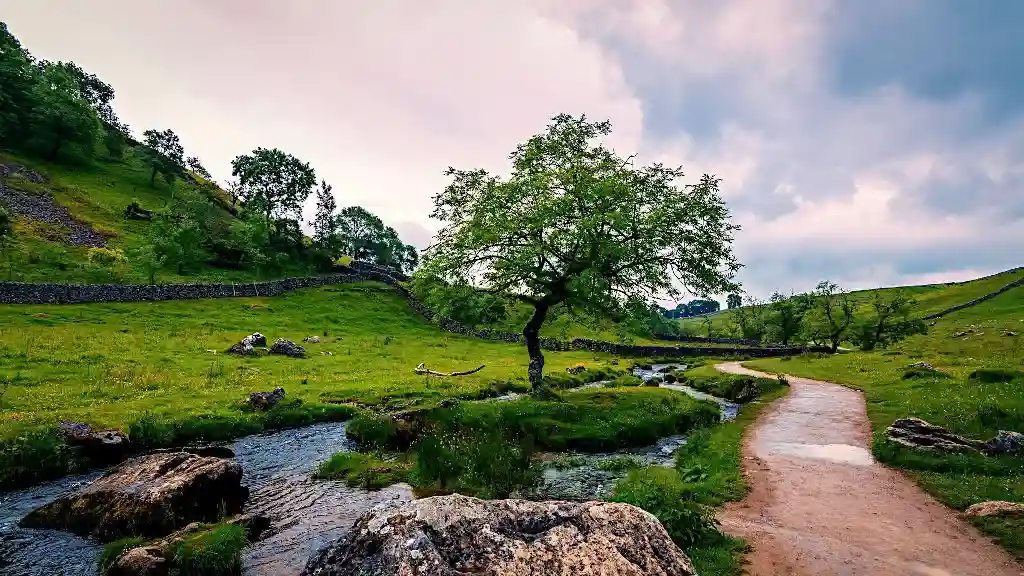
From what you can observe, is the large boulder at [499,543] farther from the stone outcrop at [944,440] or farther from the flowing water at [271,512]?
the stone outcrop at [944,440]

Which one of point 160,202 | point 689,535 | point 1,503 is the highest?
point 160,202

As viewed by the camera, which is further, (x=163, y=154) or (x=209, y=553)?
(x=163, y=154)

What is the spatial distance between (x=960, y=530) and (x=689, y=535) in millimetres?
6986

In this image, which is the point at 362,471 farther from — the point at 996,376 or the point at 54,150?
the point at 54,150

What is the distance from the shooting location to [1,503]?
15.6 m

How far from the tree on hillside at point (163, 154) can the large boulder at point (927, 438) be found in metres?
153

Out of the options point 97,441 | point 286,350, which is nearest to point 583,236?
point 97,441

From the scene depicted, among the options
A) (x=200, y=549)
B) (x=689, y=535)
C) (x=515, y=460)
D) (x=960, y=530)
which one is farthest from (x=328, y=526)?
(x=960, y=530)

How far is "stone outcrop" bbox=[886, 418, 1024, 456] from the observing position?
17.1 meters

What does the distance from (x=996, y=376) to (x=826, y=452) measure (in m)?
22.5

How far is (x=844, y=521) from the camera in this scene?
12375 millimetres

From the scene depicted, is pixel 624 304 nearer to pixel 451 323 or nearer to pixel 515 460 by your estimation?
pixel 515 460

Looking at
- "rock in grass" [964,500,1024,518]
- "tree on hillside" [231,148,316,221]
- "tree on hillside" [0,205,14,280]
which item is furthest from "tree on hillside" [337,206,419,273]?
"rock in grass" [964,500,1024,518]

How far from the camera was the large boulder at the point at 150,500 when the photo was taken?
13.0m
